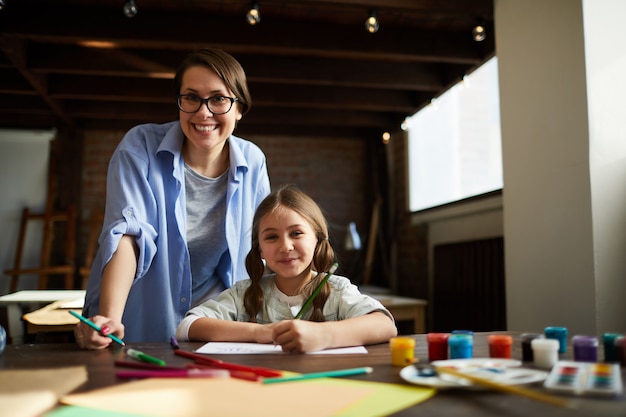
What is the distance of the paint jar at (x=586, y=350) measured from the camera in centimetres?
93

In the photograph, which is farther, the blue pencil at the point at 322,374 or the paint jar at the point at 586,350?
the paint jar at the point at 586,350

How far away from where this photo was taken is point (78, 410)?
681 millimetres

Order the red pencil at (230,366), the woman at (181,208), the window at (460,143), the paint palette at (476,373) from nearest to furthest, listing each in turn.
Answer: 1. the paint palette at (476,373)
2. the red pencil at (230,366)
3. the woman at (181,208)
4. the window at (460,143)

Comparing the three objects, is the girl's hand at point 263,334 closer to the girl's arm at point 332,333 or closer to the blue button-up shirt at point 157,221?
the girl's arm at point 332,333

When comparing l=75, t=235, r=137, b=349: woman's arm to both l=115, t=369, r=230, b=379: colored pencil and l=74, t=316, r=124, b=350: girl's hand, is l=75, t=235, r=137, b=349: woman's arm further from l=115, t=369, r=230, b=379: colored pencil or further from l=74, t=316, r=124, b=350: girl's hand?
l=115, t=369, r=230, b=379: colored pencil

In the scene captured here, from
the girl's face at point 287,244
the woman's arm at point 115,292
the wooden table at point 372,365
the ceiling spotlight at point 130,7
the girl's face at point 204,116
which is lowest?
the wooden table at point 372,365

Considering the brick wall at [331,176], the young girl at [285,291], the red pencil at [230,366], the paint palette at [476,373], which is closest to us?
the paint palette at [476,373]

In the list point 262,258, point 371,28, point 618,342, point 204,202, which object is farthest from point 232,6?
point 618,342

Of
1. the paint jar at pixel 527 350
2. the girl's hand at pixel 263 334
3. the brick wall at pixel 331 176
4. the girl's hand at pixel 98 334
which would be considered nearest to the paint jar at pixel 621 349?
the paint jar at pixel 527 350

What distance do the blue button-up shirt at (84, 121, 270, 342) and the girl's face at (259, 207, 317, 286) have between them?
213mm

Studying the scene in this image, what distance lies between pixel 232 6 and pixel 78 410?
10.9 feet

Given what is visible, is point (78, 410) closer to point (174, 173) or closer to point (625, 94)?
point (174, 173)

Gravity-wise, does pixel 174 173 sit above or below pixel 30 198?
below

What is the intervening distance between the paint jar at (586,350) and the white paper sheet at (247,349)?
40 centimetres
